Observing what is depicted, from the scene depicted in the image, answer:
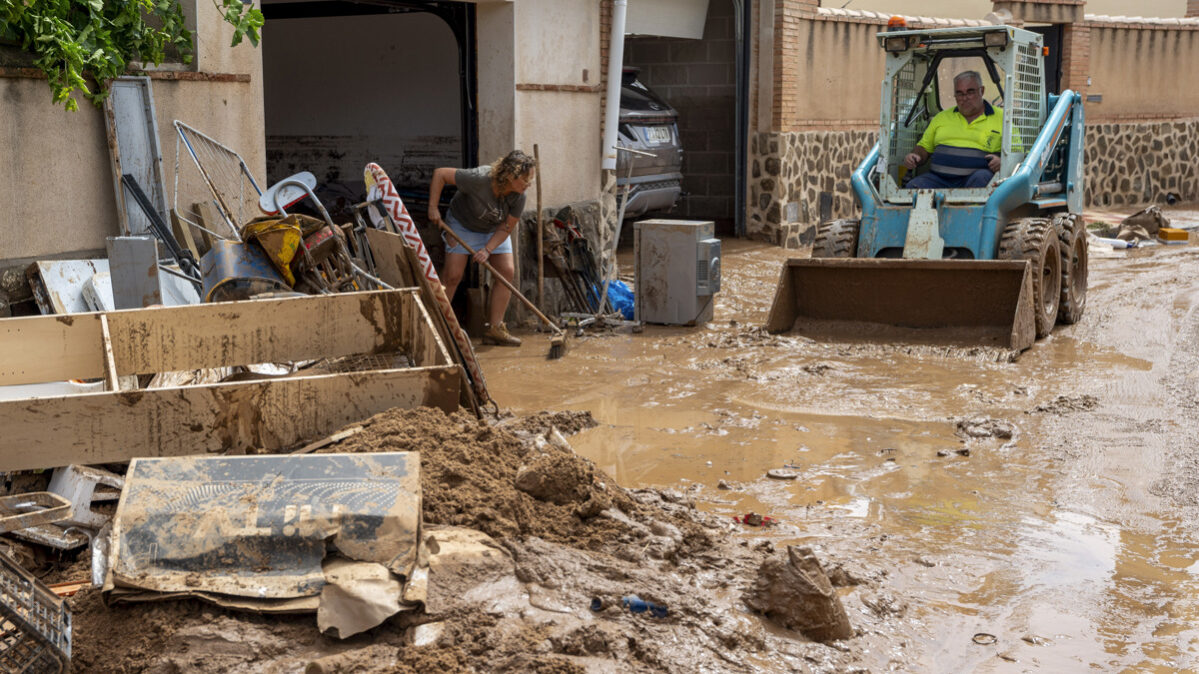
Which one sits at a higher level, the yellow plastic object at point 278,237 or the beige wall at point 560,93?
the beige wall at point 560,93

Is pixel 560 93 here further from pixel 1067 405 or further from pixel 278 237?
pixel 1067 405

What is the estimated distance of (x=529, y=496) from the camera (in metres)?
4.57

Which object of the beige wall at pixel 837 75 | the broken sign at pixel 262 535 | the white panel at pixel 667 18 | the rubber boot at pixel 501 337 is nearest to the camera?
the broken sign at pixel 262 535

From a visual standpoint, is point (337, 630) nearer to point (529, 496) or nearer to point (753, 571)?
point (529, 496)

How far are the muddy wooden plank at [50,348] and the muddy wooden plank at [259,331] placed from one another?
102 mm

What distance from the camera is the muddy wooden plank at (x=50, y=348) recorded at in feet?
17.6

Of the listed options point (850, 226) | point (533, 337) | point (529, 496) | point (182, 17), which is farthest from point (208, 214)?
point (850, 226)

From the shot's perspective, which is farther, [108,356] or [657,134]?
[657,134]

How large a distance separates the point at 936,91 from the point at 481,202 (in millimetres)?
4090

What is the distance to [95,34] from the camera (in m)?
6.64

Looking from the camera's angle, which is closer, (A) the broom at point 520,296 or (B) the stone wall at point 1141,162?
(A) the broom at point 520,296

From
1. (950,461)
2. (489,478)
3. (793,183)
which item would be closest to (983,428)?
(950,461)

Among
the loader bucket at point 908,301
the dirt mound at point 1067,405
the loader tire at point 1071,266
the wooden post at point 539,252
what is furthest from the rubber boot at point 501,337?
the loader tire at point 1071,266

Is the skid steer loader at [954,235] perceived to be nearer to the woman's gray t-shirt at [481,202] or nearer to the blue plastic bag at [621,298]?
the blue plastic bag at [621,298]
